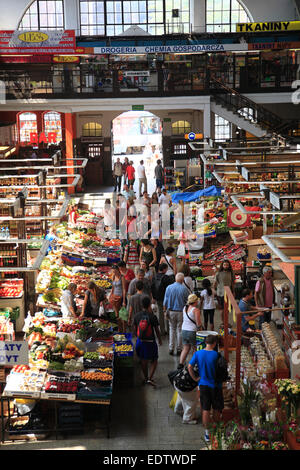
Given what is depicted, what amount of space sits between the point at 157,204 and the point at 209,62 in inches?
401

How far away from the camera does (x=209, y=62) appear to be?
87.6ft

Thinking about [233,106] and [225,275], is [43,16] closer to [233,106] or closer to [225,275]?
[233,106]

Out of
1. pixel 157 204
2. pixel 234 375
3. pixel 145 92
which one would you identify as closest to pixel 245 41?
pixel 145 92

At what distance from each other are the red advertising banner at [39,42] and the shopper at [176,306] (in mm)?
14426

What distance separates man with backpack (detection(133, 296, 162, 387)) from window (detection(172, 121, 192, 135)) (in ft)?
65.6

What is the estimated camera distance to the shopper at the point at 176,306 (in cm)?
1106

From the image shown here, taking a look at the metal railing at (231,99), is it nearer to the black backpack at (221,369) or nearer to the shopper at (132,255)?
the shopper at (132,255)

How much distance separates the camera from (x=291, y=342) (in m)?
10.1

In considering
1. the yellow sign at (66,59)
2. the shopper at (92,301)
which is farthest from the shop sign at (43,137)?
the shopper at (92,301)

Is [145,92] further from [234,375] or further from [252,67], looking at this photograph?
[234,375]

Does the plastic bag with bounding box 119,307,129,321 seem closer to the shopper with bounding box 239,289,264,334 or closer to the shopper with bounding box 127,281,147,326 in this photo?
the shopper with bounding box 127,281,147,326

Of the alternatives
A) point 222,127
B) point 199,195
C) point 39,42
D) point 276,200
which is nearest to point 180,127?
point 222,127
